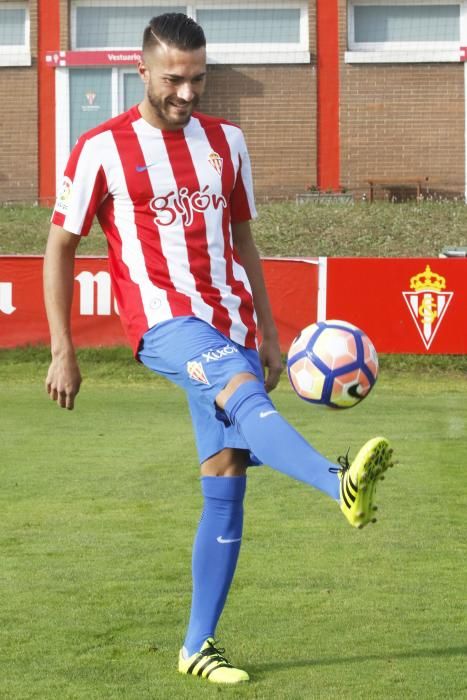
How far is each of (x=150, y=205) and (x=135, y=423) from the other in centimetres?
670

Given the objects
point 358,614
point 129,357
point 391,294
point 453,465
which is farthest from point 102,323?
point 358,614

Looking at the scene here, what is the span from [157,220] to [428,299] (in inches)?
404

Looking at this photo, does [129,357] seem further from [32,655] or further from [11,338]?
[32,655]

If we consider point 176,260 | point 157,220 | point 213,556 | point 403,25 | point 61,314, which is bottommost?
point 213,556

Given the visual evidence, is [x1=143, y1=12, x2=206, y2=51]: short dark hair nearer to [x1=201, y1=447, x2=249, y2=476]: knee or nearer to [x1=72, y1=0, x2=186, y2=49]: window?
[x1=201, y1=447, x2=249, y2=476]: knee

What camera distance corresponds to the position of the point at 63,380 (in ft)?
14.0

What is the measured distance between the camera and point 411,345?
569 inches

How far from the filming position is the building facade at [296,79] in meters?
24.9

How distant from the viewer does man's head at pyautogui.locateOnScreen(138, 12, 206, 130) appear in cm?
420

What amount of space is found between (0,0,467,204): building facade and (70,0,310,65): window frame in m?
0.02

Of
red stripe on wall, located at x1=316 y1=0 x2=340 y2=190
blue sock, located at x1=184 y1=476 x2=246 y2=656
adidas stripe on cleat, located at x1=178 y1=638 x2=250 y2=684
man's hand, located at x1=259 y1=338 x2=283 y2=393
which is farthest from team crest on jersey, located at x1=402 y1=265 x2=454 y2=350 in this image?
red stripe on wall, located at x1=316 y1=0 x2=340 y2=190

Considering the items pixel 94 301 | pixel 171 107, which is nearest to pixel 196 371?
pixel 171 107

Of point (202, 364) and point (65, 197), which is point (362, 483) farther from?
point (65, 197)

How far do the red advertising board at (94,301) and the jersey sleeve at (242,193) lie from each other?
386 inches
